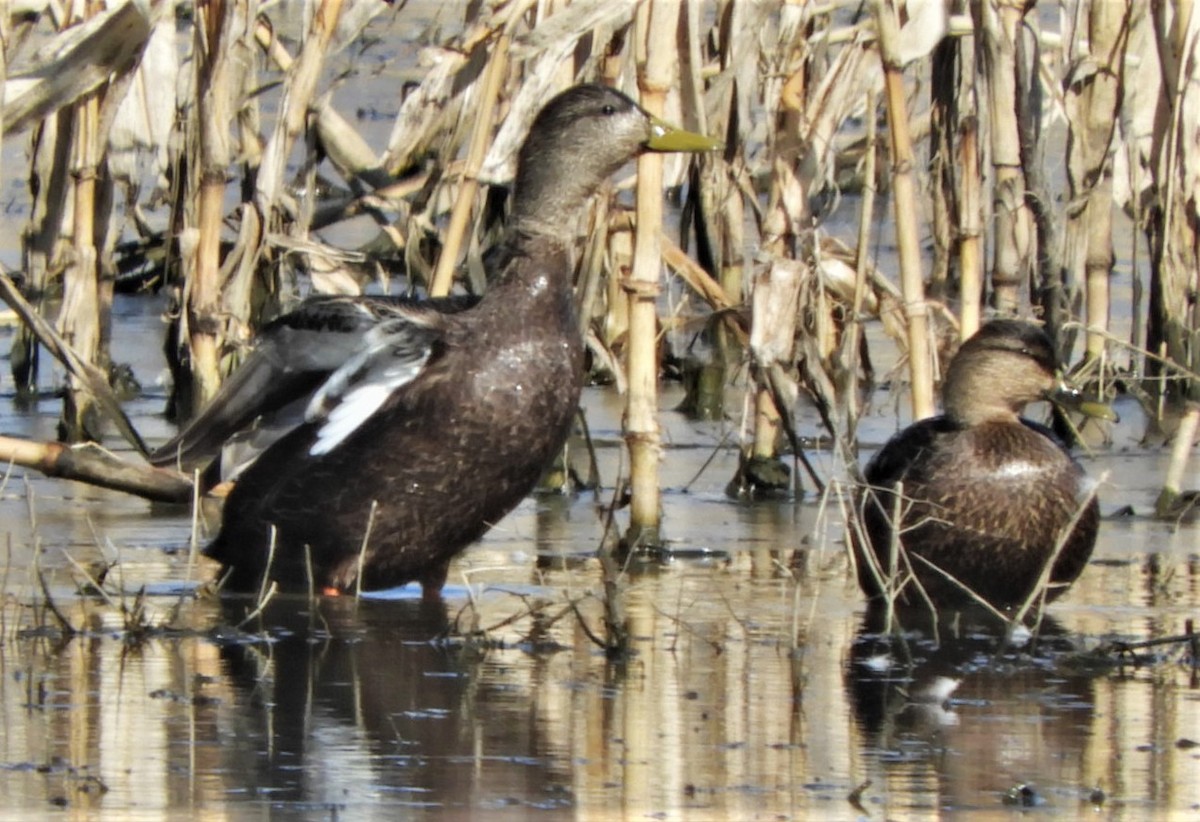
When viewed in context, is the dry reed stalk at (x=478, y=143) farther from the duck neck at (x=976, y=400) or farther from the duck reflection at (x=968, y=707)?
the duck reflection at (x=968, y=707)

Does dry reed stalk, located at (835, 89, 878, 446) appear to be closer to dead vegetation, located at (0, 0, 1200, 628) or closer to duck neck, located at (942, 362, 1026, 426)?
dead vegetation, located at (0, 0, 1200, 628)

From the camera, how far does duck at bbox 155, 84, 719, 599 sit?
5957mm

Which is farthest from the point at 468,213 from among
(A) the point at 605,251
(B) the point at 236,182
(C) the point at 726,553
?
(B) the point at 236,182

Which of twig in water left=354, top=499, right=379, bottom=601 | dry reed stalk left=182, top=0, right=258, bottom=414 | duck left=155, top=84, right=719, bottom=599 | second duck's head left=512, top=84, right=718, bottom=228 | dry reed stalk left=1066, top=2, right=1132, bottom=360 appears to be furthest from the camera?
dry reed stalk left=1066, top=2, right=1132, bottom=360

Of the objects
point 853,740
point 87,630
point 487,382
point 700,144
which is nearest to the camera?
point 853,740

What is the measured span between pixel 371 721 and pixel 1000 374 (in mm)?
2497

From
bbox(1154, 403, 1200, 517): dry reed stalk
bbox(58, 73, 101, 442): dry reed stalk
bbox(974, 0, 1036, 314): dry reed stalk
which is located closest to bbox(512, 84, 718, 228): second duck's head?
bbox(974, 0, 1036, 314): dry reed stalk

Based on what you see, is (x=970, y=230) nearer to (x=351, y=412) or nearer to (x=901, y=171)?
(x=901, y=171)

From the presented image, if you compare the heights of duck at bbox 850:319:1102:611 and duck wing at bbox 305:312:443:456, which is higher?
duck wing at bbox 305:312:443:456

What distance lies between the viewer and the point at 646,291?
640cm

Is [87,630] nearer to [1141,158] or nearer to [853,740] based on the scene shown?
[853,740]

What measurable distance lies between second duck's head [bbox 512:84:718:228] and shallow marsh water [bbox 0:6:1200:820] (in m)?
0.98

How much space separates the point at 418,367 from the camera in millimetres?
5984

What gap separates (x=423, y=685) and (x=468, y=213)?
214 centimetres
